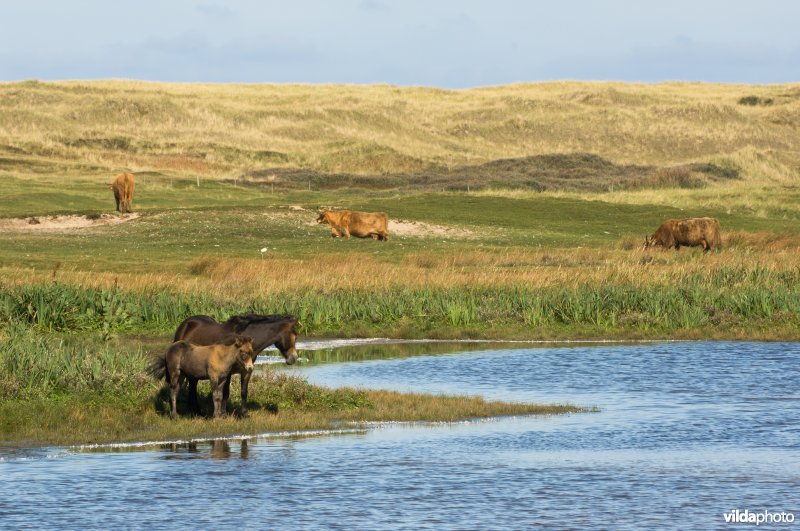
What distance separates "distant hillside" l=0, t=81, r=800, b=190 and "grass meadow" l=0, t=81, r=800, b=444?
46 centimetres

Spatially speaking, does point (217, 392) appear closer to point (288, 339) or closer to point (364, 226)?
point (288, 339)

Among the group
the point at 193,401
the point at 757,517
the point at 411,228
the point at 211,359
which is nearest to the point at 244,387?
the point at 211,359

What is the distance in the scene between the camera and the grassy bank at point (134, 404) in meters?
19.2

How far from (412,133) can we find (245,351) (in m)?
115

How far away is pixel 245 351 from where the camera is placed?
61.8 ft

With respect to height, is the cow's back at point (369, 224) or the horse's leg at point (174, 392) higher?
the cow's back at point (369, 224)

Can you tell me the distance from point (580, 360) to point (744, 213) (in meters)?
42.3

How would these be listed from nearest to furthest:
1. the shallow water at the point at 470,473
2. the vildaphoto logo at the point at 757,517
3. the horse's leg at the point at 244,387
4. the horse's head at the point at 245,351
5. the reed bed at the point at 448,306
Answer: the vildaphoto logo at the point at 757,517 < the shallow water at the point at 470,473 < the horse's head at the point at 245,351 < the horse's leg at the point at 244,387 < the reed bed at the point at 448,306

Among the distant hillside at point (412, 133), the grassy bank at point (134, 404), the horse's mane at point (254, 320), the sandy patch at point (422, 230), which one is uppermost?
the distant hillside at point (412, 133)

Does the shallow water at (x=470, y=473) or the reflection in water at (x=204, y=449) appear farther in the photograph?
the reflection in water at (x=204, y=449)

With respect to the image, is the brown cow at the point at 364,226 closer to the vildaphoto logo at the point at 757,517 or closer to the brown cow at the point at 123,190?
the brown cow at the point at 123,190

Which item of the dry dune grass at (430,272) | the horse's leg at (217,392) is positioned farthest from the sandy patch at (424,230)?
the horse's leg at (217,392)

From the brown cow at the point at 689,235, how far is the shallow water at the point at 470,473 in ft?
85.2

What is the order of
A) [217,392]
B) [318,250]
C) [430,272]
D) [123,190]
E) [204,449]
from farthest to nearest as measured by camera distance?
[123,190] → [318,250] → [430,272] → [217,392] → [204,449]
